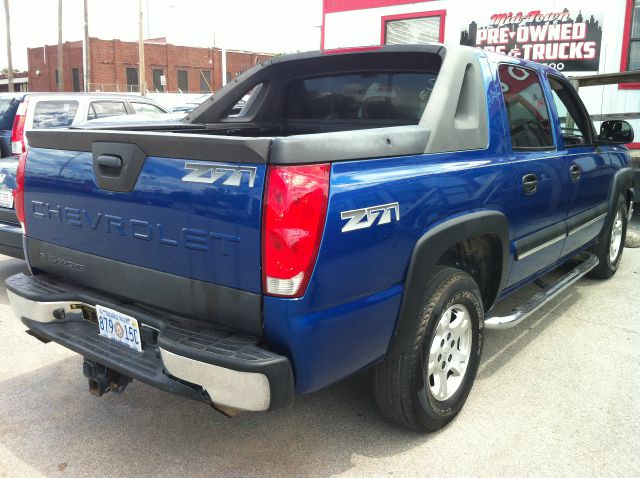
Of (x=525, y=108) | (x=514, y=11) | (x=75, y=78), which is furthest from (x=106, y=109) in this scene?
(x=75, y=78)

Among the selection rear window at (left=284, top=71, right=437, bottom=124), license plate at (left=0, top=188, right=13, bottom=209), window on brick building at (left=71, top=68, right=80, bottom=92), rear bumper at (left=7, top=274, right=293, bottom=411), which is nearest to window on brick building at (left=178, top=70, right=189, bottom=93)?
window on brick building at (left=71, top=68, right=80, bottom=92)

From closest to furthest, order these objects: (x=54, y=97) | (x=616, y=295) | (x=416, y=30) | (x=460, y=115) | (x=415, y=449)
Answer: (x=415, y=449), (x=460, y=115), (x=616, y=295), (x=54, y=97), (x=416, y=30)

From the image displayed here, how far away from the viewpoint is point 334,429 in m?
3.09

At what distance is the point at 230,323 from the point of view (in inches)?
90.4

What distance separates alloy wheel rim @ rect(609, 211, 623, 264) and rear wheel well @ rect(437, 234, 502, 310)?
2.80 metres

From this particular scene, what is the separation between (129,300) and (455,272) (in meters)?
1.59

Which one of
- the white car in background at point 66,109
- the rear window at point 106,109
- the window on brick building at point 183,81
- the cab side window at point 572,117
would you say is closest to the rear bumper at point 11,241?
the white car in background at point 66,109

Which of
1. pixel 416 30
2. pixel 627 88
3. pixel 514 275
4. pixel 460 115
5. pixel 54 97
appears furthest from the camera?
pixel 416 30

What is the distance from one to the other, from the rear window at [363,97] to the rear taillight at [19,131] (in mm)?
3742

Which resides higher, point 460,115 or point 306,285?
point 460,115

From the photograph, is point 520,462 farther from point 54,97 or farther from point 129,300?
point 54,97

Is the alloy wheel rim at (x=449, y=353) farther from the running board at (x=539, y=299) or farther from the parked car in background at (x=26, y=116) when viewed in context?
the parked car in background at (x=26, y=116)

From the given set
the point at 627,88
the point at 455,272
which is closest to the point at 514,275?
the point at 455,272

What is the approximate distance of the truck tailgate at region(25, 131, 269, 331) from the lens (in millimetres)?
2170
